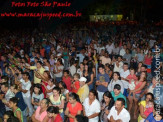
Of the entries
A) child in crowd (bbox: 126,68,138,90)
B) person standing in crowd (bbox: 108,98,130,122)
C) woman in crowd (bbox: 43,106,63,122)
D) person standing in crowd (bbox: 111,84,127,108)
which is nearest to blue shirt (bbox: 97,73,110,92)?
child in crowd (bbox: 126,68,138,90)

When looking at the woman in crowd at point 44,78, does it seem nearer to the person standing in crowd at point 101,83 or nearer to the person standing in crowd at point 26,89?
the person standing in crowd at point 26,89

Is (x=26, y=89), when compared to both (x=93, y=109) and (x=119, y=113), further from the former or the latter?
(x=119, y=113)

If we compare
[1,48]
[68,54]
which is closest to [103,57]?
[68,54]

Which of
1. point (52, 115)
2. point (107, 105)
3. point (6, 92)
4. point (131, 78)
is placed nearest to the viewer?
point (52, 115)

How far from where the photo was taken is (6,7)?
26719 millimetres

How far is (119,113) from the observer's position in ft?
13.7

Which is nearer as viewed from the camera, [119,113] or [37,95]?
[119,113]

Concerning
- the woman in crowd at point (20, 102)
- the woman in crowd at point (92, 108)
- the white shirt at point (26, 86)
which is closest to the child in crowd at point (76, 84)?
the woman in crowd at point (92, 108)

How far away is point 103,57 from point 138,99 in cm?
271

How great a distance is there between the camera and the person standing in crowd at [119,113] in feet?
13.5

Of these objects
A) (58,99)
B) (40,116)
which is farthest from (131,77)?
(40,116)

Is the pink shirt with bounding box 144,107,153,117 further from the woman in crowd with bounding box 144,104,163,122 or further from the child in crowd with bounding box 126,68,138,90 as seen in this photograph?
the child in crowd with bounding box 126,68,138,90

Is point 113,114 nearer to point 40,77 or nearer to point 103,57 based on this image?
point 40,77

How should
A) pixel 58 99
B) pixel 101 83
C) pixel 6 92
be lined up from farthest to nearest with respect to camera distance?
pixel 101 83 → pixel 6 92 → pixel 58 99
